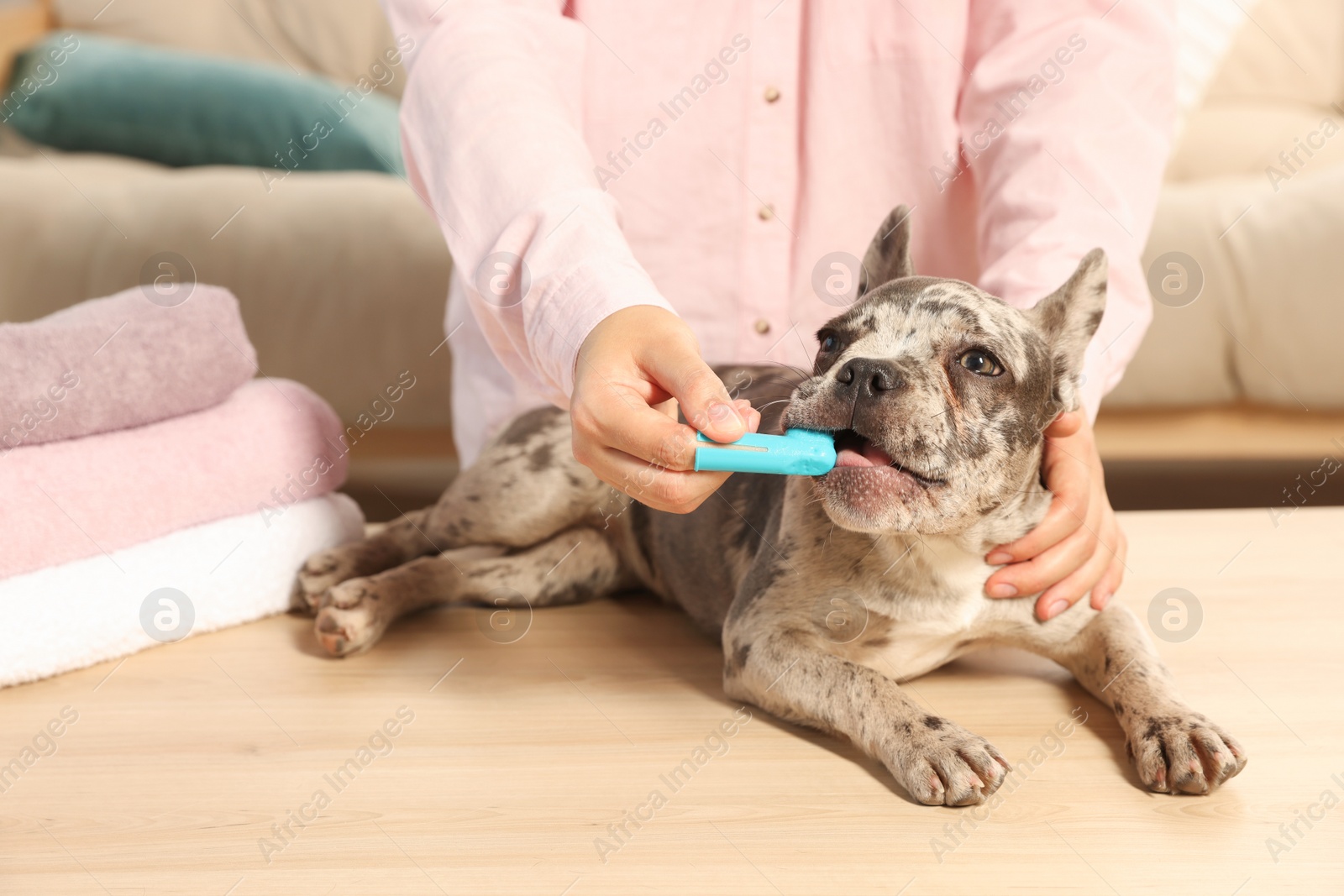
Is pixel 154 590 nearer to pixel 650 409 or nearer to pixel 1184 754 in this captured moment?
pixel 650 409

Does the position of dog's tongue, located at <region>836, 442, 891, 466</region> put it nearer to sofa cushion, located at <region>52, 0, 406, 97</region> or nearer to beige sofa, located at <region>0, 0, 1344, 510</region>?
beige sofa, located at <region>0, 0, 1344, 510</region>

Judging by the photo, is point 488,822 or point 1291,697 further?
point 1291,697

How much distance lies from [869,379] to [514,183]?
26.7 inches

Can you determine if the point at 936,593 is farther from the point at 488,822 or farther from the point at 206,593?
the point at 206,593

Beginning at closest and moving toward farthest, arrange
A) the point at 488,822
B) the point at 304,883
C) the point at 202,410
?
the point at 304,883 < the point at 488,822 < the point at 202,410

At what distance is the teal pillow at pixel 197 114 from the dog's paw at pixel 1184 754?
360 centimetres

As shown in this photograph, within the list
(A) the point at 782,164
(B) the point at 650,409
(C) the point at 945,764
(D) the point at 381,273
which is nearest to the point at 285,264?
(D) the point at 381,273

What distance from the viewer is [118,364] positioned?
6.62 ft

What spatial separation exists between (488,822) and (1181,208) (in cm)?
344

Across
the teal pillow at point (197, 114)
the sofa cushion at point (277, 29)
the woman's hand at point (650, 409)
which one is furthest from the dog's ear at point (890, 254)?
the sofa cushion at point (277, 29)

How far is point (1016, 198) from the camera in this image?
88.9 inches

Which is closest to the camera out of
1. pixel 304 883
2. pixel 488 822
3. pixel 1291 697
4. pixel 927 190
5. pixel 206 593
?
pixel 304 883

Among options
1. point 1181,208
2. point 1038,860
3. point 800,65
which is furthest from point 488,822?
point 1181,208

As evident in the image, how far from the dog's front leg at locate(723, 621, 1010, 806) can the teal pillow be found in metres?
3.17
